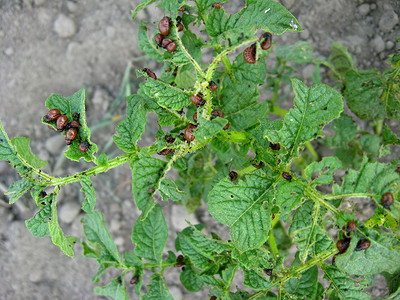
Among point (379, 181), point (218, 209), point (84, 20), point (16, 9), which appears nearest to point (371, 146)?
point (379, 181)

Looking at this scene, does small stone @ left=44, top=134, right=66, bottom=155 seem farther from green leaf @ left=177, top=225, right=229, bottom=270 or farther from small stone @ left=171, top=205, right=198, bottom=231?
green leaf @ left=177, top=225, right=229, bottom=270

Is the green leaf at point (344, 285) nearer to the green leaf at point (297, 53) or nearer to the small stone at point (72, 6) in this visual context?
the green leaf at point (297, 53)

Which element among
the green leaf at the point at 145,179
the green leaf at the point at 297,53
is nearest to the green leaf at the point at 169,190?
the green leaf at the point at 145,179

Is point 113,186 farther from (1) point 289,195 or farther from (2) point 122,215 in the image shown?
(1) point 289,195

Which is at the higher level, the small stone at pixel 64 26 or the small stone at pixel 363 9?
the small stone at pixel 64 26

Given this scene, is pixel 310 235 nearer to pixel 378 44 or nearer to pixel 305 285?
pixel 305 285

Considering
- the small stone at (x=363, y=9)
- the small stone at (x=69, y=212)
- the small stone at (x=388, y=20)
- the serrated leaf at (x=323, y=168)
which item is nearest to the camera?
the serrated leaf at (x=323, y=168)
